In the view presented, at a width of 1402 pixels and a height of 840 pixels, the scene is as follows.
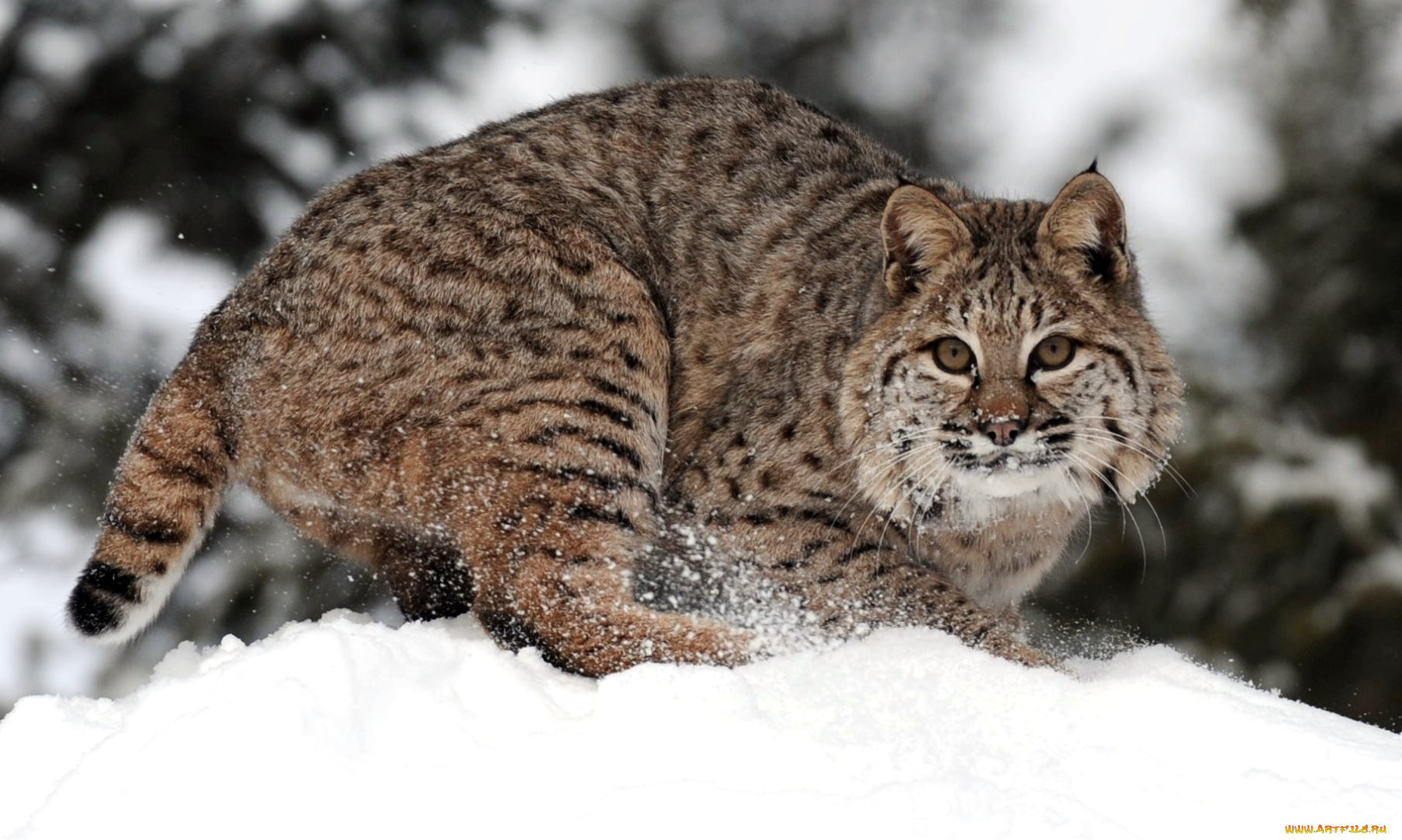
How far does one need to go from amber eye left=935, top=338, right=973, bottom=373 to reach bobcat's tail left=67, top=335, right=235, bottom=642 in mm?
2107

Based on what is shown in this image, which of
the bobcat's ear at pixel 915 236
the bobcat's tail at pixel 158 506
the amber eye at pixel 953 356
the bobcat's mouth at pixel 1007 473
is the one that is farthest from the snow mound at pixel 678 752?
the bobcat's ear at pixel 915 236

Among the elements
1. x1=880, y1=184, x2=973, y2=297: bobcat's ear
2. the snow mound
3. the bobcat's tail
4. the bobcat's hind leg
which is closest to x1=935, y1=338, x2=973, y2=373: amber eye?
x1=880, y1=184, x2=973, y2=297: bobcat's ear

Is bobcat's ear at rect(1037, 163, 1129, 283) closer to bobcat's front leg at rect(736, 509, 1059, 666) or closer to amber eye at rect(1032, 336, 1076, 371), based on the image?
amber eye at rect(1032, 336, 1076, 371)

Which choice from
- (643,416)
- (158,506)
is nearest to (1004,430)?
(643,416)

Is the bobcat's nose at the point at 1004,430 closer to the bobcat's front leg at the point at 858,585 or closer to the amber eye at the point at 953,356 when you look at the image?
the amber eye at the point at 953,356

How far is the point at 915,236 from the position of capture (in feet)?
15.0

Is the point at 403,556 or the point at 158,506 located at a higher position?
the point at 158,506

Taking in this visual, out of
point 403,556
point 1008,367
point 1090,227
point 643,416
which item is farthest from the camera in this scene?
point 403,556

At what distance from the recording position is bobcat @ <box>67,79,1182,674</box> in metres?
4.30

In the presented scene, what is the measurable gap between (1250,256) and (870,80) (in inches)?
94.3

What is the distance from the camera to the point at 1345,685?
796 centimetres

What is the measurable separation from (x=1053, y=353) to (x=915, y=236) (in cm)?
56

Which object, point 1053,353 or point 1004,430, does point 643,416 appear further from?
point 1053,353

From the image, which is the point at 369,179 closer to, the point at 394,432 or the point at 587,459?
the point at 394,432
